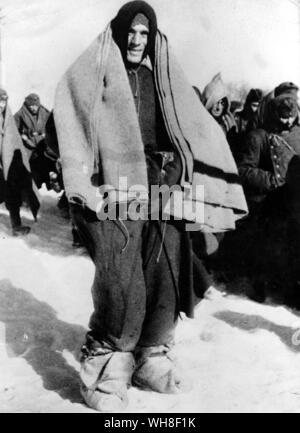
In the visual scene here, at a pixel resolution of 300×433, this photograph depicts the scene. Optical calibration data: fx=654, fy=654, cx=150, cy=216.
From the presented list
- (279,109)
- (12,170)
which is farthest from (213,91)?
(12,170)

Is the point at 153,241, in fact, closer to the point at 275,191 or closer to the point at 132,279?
the point at 132,279

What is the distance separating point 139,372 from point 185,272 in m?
0.51

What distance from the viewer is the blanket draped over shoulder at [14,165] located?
5988mm

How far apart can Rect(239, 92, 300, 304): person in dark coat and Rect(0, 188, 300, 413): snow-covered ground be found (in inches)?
12.7

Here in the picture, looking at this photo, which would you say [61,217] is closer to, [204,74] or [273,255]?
[204,74]

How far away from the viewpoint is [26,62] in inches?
240

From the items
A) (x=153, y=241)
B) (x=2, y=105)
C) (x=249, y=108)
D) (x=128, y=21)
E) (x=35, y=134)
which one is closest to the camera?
(x=128, y=21)

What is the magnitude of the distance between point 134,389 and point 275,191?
6.44ft

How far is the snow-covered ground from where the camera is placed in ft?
9.82

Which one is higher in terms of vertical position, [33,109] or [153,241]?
A: [153,241]

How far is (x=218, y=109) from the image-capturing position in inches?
215

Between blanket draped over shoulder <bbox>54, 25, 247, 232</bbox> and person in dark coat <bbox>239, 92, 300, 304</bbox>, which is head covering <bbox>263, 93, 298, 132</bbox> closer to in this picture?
person in dark coat <bbox>239, 92, 300, 304</bbox>

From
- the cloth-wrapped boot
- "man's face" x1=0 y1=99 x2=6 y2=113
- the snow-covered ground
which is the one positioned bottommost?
the snow-covered ground
